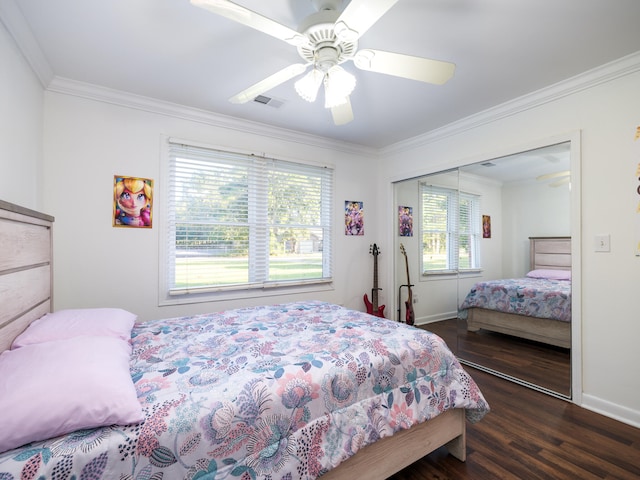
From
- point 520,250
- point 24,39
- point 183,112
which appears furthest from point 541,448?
point 24,39

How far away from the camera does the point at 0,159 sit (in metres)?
1.72

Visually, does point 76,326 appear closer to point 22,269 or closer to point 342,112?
point 22,269

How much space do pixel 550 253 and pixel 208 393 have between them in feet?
9.36

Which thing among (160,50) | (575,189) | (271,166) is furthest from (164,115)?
(575,189)

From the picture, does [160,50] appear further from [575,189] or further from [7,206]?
[575,189]

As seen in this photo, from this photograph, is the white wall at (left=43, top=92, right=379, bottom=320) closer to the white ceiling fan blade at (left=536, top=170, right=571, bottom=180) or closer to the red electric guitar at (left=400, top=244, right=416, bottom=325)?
the red electric guitar at (left=400, top=244, right=416, bottom=325)

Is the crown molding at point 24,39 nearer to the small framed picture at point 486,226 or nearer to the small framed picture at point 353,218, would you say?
the small framed picture at point 353,218

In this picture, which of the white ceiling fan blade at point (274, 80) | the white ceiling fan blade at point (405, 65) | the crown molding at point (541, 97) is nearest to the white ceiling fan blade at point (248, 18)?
the white ceiling fan blade at point (274, 80)

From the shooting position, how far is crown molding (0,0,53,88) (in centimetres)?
167

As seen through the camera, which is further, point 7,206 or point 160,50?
point 160,50

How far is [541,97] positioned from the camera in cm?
258

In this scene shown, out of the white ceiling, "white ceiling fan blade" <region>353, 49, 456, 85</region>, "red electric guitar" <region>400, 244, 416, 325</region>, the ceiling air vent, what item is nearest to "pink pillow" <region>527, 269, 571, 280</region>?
the white ceiling

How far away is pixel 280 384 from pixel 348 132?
306cm

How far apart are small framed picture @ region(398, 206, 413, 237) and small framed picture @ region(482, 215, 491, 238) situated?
1.19 m
